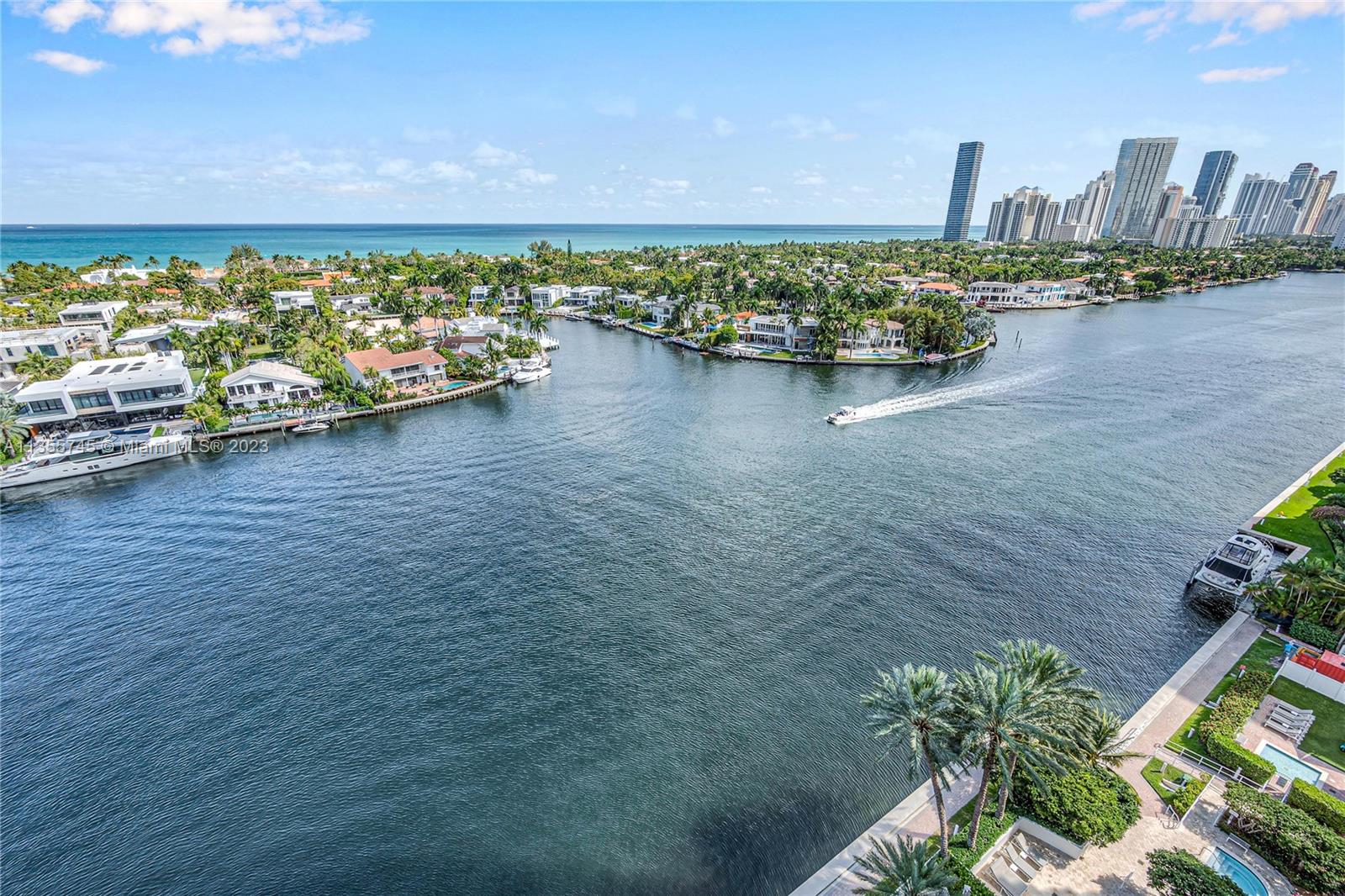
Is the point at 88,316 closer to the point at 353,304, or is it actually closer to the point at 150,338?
the point at 150,338

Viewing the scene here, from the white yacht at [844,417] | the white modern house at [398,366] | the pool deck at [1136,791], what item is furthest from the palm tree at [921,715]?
the white modern house at [398,366]

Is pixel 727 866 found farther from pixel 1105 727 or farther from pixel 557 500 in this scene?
pixel 557 500

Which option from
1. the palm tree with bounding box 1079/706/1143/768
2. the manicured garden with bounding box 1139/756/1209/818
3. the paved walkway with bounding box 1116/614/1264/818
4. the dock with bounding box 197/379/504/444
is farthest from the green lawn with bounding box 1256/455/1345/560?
the dock with bounding box 197/379/504/444

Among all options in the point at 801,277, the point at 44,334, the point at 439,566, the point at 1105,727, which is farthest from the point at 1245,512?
the point at 44,334

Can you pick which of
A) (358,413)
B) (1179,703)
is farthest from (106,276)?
(1179,703)

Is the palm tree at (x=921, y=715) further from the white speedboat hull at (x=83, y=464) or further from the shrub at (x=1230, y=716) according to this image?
the white speedboat hull at (x=83, y=464)

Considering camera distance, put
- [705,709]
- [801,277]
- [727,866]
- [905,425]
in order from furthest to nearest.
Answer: [801,277], [905,425], [705,709], [727,866]

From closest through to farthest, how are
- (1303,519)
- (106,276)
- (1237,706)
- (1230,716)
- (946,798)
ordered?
1. (946,798)
2. (1230,716)
3. (1237,706)
4. (1303,519)
5. (106,276)
